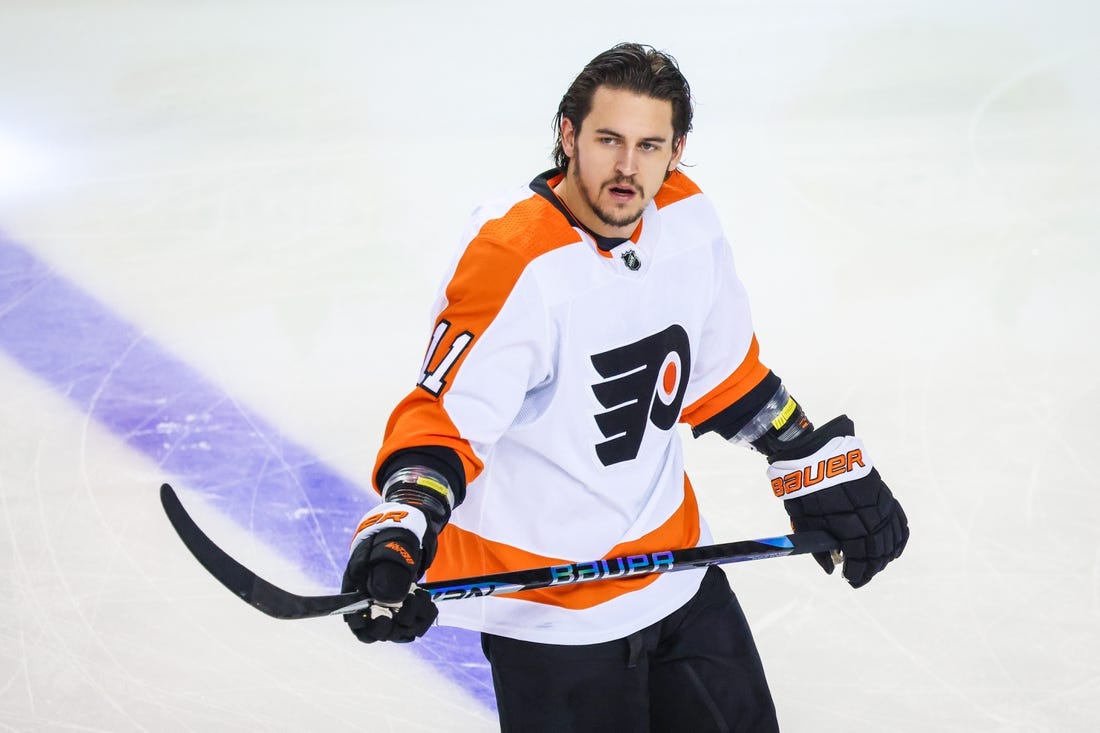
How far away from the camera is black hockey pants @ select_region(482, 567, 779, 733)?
5.97 ft

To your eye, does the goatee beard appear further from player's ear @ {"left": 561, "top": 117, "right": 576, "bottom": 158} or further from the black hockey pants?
the black hockey pants

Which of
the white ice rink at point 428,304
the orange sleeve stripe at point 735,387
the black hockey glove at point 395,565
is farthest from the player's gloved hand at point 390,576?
the white ice rink at point 428,304

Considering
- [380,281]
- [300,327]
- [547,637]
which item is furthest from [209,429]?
[547,637]

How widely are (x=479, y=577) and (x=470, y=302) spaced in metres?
0.38

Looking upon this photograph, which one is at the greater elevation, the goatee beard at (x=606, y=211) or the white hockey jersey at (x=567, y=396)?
the goatee beard at (x=606, y=211)

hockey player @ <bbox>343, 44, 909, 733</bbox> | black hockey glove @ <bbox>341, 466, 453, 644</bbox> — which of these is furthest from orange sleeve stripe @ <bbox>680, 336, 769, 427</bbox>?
black hockey glove @ <bbox>341, 466, 453, 644</bbox>

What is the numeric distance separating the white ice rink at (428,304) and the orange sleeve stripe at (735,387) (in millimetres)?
729

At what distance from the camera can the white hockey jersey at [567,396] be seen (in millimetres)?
1704

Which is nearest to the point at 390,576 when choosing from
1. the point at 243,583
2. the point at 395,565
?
the point at 395,565

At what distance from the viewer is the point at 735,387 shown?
6.63ft

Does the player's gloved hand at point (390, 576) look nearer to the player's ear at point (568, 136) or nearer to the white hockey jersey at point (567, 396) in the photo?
the white hockey jersey at point (567, 396)

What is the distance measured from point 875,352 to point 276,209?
1845 millimetres

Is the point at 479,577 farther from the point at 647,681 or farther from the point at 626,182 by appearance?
the point at 626,182

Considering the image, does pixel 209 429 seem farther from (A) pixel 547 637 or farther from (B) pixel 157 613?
(A) pixel 547 637
